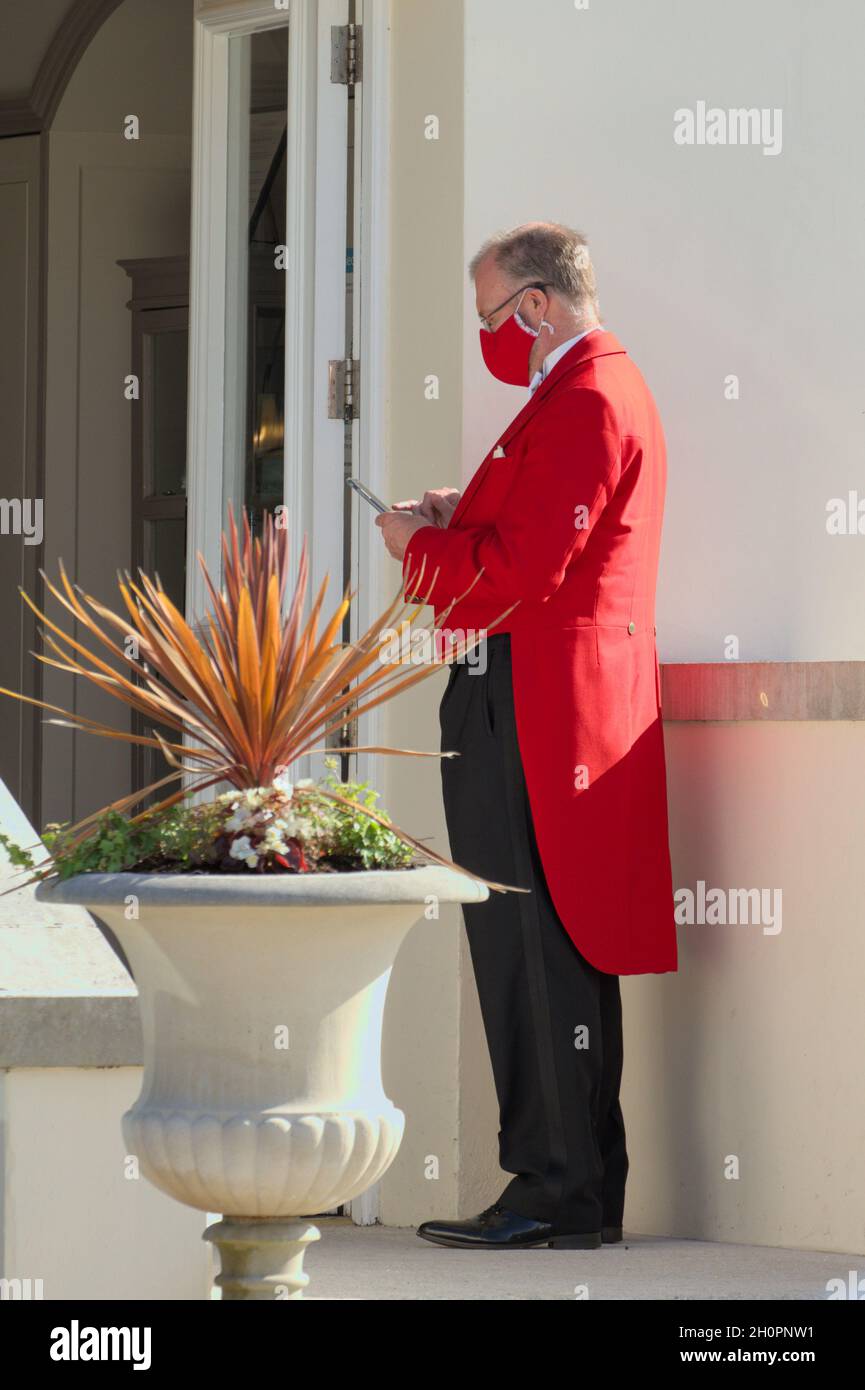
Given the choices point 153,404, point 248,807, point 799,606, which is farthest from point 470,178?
point 153,404

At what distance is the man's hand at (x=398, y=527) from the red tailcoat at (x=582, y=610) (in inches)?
1.6

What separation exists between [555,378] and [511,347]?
13cm

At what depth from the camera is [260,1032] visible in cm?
229

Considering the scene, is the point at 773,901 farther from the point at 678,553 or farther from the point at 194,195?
the point at 194,195

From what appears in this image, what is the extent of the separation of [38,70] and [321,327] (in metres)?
2.85

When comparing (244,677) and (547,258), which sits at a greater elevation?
(547,258)

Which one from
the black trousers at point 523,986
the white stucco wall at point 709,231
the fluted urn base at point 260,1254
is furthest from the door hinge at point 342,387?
the fluted urn base at point 260,1254

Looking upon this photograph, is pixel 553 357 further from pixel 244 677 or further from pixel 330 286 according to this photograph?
pixel 244 677

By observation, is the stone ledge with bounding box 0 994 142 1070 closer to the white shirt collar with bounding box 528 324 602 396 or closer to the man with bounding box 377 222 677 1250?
the man with bounding box 377 222 677 1250

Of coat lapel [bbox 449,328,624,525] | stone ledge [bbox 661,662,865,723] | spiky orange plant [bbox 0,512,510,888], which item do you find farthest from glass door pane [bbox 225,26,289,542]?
spiky orange plant [bbox 0,512,510,888]

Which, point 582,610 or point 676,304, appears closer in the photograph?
point 582,610

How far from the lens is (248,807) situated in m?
2.33

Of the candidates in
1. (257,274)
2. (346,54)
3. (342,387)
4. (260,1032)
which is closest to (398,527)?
(342,387)
